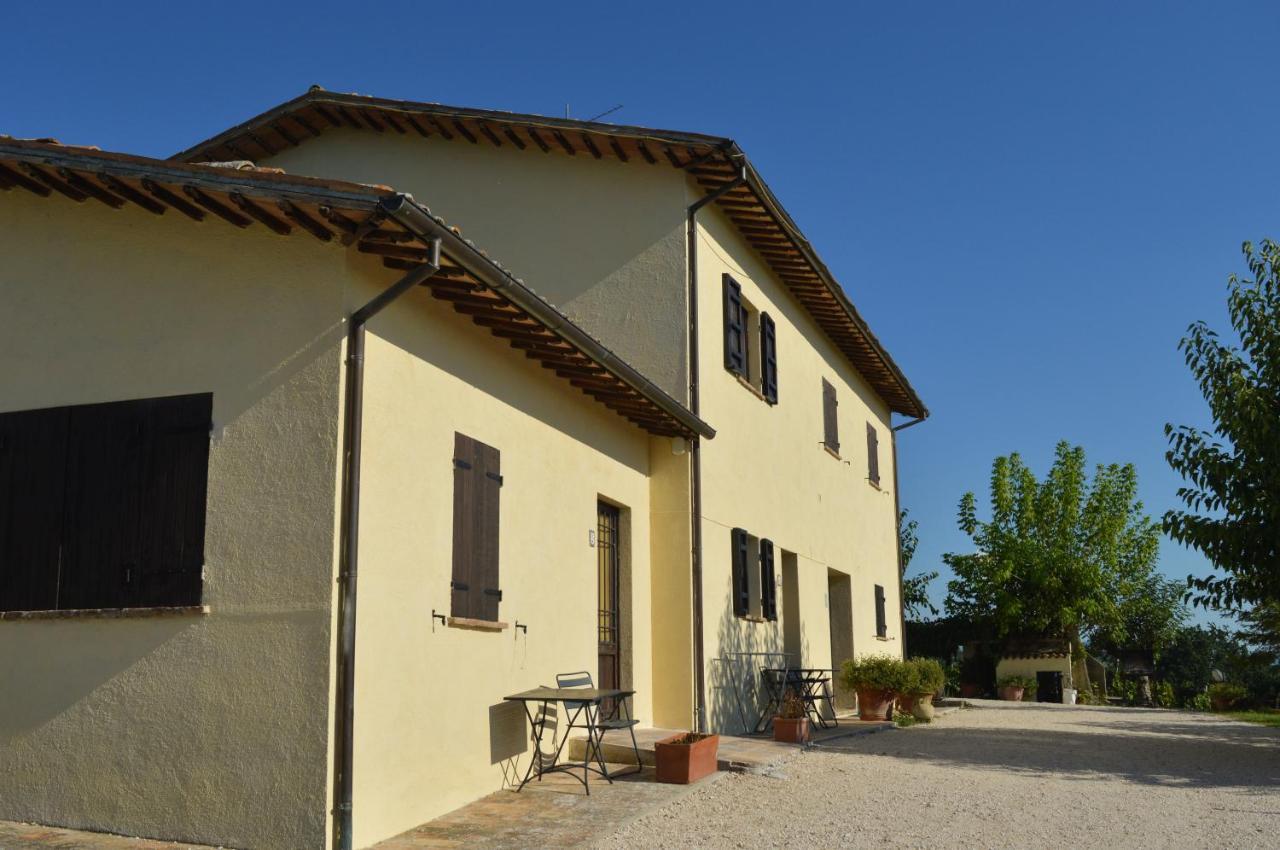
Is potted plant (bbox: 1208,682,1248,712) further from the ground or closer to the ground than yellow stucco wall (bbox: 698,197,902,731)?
closer to the ground

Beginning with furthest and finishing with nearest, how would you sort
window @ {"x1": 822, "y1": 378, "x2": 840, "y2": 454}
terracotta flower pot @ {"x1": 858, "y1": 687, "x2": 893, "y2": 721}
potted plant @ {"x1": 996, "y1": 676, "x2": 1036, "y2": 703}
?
potted plant @ {"x1": 996, "y1": 676, "x2": 1036, "y2": 703} → window @ {"x1": 822, "y1": 378, "x2": 840, "y2": 454} → terracotta flower pot @ {"x1": 858, "y1": 687, "x2": 893, "y2": 721}

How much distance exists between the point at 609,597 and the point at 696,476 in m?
1.50

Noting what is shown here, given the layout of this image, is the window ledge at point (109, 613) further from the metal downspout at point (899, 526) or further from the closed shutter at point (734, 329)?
the metal downspout at point (899, 526)

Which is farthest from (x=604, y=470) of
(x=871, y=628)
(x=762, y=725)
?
(x=871, y=628)

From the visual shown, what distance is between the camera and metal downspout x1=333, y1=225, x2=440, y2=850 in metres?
5.79

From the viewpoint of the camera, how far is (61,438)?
6.72 meters

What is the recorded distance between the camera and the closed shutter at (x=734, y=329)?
39.7 ft

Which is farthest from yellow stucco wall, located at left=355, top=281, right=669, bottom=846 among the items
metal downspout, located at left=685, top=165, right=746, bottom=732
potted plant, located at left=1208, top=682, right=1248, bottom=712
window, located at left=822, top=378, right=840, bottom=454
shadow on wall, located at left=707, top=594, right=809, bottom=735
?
potted plant, located at left=1208, top=682, right=1248, bottom=712

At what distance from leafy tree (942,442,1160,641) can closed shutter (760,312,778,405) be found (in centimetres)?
1482

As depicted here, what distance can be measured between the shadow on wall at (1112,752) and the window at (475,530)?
4.66 m

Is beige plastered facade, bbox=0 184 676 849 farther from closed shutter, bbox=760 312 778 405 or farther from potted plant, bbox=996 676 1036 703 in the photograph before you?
potted plant, bbox=996 676 1036 703

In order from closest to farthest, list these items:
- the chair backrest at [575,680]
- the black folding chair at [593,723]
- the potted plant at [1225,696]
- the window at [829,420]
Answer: the black folding chair at [593,723]
the chair backrest at [575,680]
the window at [829,420]
the potted plant at [1225,696]

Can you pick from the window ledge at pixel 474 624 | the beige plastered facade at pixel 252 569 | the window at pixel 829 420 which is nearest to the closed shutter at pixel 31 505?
the beige plastered facade at pixel 252 569

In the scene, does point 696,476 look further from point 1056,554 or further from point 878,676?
point 1056,554
